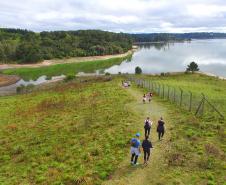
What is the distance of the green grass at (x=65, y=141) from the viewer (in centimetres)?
1955

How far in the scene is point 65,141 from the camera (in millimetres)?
25703

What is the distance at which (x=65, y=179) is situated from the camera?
1848cm

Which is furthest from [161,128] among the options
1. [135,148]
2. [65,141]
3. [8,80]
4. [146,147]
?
[8,80]

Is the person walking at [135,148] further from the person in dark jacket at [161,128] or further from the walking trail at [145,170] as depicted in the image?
the person in dark jacket at [161,128]

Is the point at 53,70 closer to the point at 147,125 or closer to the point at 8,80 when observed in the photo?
the point at 8,80

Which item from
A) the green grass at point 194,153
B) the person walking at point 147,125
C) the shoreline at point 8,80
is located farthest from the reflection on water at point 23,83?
the person walking at point 147,125

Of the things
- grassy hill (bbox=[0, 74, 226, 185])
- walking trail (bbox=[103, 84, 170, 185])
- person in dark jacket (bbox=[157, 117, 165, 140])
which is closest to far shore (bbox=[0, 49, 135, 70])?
grassy hill (bbox=[0, 74, 226, 185])

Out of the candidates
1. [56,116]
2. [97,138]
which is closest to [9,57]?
[56,116]

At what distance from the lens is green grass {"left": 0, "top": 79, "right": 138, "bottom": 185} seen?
64.1 feet

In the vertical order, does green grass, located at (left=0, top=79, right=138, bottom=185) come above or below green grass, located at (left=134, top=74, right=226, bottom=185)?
below

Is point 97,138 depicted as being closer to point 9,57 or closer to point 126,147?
point 126,147

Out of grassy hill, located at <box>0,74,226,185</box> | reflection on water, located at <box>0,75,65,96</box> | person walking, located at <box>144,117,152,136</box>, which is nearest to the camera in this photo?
grassy hill, located at <box>0,74,226,185</box>

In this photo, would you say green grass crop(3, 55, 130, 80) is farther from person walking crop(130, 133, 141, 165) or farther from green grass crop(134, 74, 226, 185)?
person walking crop(130, 133, 141, 165)

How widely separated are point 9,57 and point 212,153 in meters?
150
